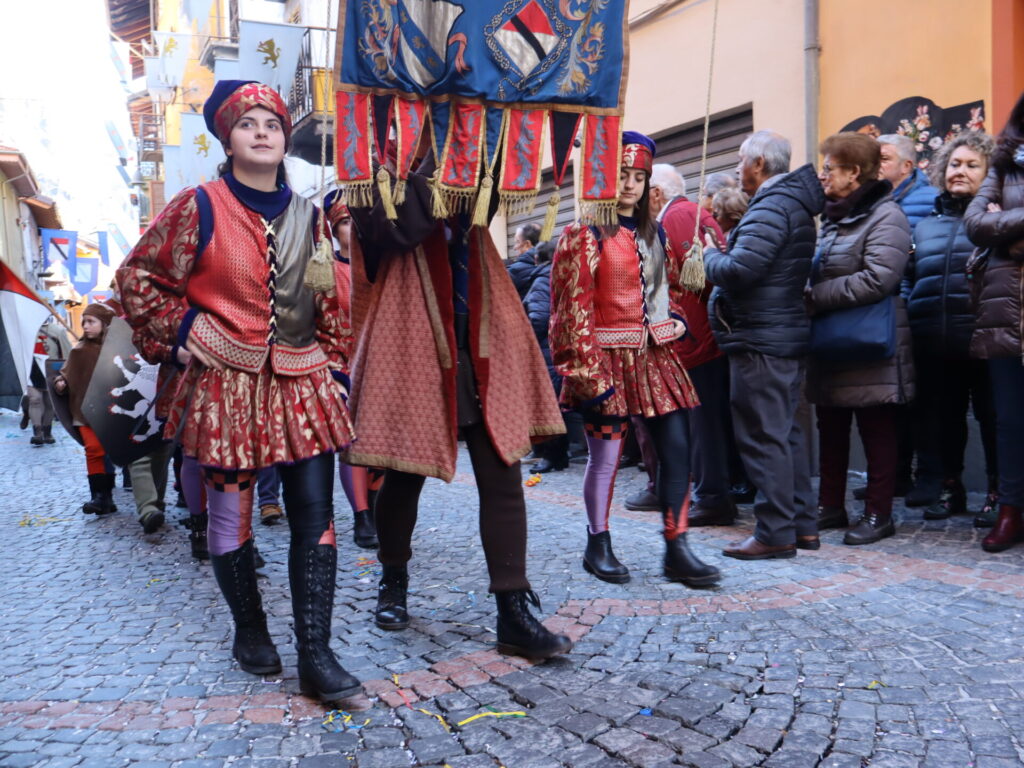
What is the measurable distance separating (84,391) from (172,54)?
16.8 metres

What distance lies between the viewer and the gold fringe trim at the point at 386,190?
2.94 metres

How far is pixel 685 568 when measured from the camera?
13.4ft

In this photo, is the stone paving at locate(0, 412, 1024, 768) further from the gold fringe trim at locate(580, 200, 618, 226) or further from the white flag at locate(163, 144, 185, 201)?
the white flag at locate(163, 144, 185, 201)

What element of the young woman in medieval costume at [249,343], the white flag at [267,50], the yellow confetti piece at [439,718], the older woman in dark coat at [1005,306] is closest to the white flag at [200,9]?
the white flag at [267,50]

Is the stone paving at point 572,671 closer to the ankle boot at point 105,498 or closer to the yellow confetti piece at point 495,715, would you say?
the yellow confetti piece at point 495,715

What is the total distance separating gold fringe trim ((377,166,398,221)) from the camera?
2936 mm

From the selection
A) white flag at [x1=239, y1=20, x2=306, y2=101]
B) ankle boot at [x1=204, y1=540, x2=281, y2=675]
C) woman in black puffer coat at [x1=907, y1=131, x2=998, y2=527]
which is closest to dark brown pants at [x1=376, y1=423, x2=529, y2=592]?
ankle boot at [x1=204, y1=540, x2=281, y2=675]

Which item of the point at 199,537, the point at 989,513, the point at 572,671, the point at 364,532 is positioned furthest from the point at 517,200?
the point at 989,513

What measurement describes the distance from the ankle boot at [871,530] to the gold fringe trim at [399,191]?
318 cm

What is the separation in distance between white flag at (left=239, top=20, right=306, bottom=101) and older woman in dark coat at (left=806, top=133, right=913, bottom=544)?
1230 cm

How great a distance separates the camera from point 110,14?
39.3 metres

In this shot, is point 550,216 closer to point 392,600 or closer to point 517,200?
point 517,200

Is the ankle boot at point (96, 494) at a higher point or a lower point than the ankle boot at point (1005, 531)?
lower

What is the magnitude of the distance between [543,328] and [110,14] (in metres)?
38.8
